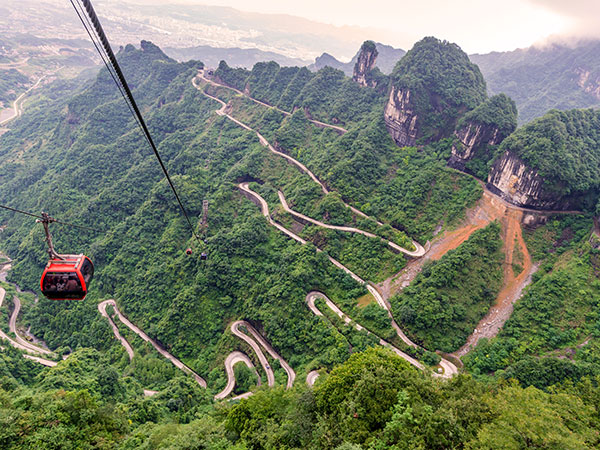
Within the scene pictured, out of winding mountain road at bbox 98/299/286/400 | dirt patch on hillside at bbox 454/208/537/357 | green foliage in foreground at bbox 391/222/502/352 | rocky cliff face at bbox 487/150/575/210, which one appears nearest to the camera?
green foliage in foreground at bbox 391/222/502/352

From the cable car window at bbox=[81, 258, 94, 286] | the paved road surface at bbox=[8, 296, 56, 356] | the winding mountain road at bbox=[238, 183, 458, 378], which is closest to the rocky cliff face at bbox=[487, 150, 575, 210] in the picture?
the winding mountain road at bbox=[238, 183, 458, 378]

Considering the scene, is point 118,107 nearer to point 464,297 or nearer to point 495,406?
point 464,297

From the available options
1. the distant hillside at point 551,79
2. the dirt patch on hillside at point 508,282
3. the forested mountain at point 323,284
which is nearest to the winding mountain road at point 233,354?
the forested mountain at point 323,284

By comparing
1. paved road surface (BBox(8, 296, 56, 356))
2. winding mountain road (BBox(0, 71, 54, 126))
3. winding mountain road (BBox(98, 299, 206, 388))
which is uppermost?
winding mountain road (BBox(0, 71, 54, 126))

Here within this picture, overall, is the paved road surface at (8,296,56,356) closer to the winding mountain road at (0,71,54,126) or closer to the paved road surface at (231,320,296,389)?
the paved road surface at (231,320,296,389)

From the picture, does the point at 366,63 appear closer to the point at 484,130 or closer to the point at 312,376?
the point at 484,130

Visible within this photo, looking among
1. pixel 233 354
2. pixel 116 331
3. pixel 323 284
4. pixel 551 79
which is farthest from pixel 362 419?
pixel 551 79
